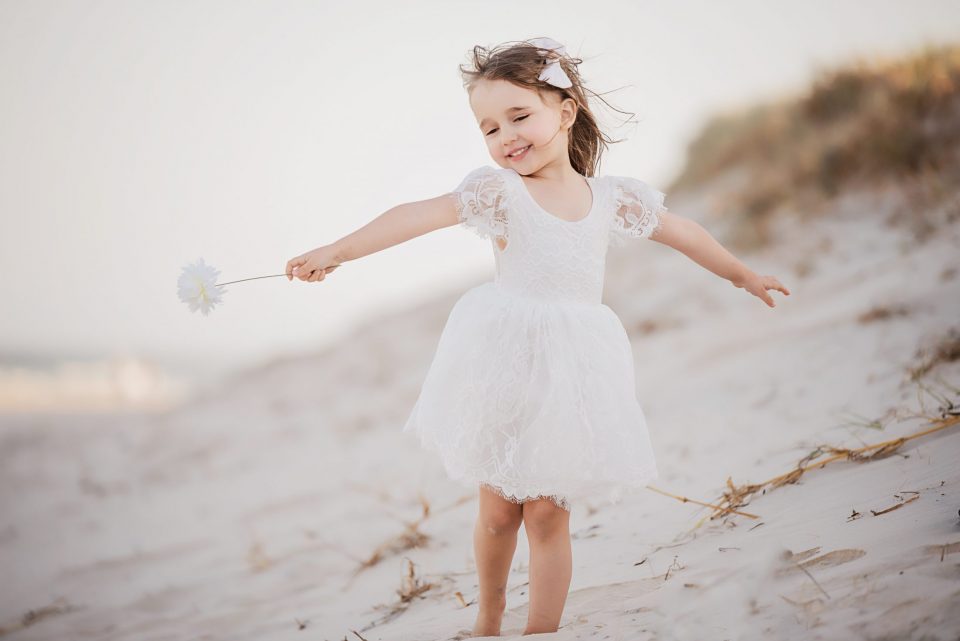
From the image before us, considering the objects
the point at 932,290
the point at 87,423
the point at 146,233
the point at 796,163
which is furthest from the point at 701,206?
the point at 146,233

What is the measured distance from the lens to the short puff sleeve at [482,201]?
2.04m

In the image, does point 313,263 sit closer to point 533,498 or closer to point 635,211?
point 533,498

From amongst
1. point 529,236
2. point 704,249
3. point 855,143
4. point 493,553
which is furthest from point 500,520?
point 855,143

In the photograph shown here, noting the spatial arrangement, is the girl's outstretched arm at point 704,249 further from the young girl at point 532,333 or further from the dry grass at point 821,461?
the dry grass at point 821,461

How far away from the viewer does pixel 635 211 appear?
2240 millimetres

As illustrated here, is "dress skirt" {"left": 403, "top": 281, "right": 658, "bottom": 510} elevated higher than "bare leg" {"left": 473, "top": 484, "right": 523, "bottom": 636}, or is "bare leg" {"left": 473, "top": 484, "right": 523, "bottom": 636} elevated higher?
"dress skirt" {"left": 403, "top": 281, "right": 658, "bottom": 510}

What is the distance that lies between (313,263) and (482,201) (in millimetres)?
507

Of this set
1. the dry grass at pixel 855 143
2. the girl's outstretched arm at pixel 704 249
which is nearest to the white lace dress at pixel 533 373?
the girl's outstretched arm at pixel 704 249

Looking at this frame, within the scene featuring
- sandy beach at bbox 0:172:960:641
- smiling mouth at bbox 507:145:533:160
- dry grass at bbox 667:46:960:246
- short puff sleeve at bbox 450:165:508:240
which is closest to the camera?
sandy beach at bbox 0:172:960:641

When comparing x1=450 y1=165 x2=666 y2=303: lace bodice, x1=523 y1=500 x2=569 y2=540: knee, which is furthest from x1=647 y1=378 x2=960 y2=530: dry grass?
x1=450 y1=165 x2=666 y2=303: lace bodice

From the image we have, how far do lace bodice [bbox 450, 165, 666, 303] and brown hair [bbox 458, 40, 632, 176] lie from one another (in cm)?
28

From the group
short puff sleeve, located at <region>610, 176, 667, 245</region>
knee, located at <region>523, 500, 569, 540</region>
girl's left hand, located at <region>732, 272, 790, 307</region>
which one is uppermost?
short puff sleeve, located at <region>610, 176, 667, 245</region>

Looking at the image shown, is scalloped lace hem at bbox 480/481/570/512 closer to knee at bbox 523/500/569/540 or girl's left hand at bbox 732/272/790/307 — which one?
knee at bbox 523/500/569/540

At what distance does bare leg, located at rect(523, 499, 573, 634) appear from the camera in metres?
1.98
